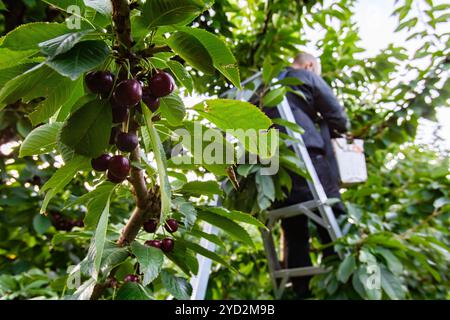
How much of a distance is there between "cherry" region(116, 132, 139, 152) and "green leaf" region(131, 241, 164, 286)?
8.0 inches

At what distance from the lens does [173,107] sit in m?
0.60

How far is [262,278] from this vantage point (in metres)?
2.76

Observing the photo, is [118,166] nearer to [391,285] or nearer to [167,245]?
[167,245]

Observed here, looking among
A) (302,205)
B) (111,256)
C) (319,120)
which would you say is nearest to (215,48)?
(111,256)

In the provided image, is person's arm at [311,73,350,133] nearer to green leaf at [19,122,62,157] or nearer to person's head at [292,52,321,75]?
person's head at [292,52,321,75]

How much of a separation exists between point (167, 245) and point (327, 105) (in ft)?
5.40

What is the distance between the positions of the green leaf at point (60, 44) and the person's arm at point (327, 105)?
186cm

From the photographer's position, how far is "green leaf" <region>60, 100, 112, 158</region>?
0.52 metres

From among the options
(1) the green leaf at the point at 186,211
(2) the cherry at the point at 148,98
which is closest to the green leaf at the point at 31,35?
(2) the cherry at the point at 148,98

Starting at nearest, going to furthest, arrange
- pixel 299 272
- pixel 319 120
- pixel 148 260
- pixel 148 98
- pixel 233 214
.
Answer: pixel 148 98
pixel 148 260
pixel 233 214
pixel 299 272
pixel 319 120

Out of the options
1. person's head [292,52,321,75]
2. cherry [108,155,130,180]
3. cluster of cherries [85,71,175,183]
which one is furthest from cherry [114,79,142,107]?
person's head [292,52,321,75]

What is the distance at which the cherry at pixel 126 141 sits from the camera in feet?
1.82

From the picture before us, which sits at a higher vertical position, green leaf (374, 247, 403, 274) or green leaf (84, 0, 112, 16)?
green leaf (84, 0, 112, 16)
